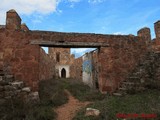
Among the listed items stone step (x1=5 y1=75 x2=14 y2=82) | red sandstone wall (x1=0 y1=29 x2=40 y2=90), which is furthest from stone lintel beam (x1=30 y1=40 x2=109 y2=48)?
stone step (x1=5 y1=75 x2=14 y2=82)

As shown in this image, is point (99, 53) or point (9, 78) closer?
point (9, 78)

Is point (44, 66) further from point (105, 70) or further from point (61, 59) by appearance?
point (61, 59)

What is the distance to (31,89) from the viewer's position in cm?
777

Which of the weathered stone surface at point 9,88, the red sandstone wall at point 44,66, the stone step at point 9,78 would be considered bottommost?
the weathered stone surface at point 9,88

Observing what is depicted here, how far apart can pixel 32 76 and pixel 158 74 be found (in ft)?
21.7

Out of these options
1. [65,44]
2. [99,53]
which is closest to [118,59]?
[99,53]

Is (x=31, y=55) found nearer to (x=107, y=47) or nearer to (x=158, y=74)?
(x=107, y=47)

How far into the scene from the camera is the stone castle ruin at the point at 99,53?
25.6 feet

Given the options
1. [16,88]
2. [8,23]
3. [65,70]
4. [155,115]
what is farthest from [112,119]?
[65,70]

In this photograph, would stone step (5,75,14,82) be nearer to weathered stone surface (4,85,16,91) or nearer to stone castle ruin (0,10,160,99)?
stone castle ruin (0,10,160,99)

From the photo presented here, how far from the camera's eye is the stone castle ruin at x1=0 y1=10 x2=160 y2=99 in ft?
25.6

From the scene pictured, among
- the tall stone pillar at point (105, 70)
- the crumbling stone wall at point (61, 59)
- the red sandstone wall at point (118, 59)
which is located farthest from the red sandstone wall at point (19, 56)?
the crumbling stone wall at point (61, 59)

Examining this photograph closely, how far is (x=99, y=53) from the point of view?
9055 mm

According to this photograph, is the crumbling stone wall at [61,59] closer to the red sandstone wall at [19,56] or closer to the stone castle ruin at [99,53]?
the stone castle ruin at [99,53]
